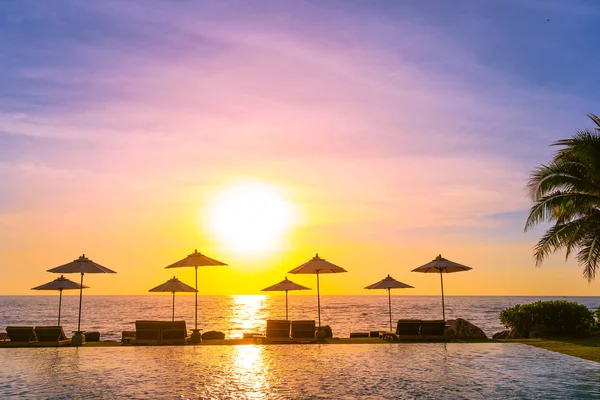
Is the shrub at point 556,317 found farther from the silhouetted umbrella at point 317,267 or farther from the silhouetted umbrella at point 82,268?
the silhouetted umbrella at point 82,268

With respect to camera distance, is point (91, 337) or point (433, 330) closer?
point (433, 330)

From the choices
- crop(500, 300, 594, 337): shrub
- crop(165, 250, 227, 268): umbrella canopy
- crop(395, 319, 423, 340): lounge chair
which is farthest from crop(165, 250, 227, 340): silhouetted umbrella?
crop(500, 300, 594, 337): shrub

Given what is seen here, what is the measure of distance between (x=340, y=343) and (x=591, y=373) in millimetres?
9299

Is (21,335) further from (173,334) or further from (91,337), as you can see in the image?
(173,334)

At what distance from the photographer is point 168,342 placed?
1980 cm

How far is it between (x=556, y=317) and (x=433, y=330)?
5.15 metres

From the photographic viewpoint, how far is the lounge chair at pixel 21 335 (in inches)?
775

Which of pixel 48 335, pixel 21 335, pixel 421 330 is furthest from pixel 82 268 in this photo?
pixel 421 330

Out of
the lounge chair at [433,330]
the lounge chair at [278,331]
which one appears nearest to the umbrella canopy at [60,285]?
the lounge chair at [278,331]

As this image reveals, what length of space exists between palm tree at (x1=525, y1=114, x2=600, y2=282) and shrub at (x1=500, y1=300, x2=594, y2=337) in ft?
4.61

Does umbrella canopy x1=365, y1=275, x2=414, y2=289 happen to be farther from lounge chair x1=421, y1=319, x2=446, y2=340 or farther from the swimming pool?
the swimming pool

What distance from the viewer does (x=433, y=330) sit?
826 inches

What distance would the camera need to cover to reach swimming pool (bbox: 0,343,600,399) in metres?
11.0

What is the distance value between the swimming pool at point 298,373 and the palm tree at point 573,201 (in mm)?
4992
